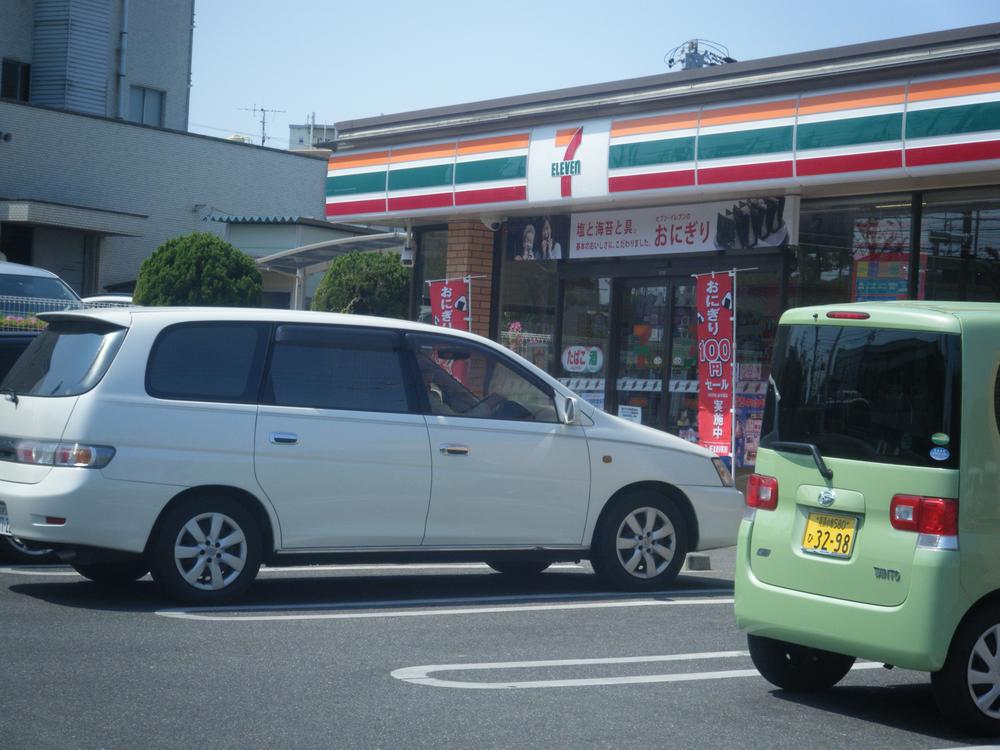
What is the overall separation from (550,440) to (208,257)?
2077cm

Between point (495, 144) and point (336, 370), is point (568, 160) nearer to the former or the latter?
point (495, 144)

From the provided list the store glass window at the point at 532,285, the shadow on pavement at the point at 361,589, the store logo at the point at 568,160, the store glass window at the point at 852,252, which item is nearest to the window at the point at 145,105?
the store glass window at the point at 532,285

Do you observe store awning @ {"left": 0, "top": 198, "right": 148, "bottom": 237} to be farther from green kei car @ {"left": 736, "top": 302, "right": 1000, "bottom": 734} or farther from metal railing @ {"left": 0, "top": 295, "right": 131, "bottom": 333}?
green kei car @ {"left": 736, "top": 302, "right": 1000, "bottom": 734}

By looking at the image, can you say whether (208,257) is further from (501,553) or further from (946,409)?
(946,409)

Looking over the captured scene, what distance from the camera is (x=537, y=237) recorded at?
16594 millimetres

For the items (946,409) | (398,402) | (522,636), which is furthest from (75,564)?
(946,409)

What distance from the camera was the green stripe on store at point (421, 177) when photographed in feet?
53.5

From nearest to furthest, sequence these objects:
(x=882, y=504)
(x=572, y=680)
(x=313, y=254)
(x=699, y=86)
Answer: (x=882, y=504) < (x=572, y=680) < (x=699, y=86) < (x=313, y=254)

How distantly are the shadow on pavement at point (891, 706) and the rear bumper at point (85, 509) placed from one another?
398cm

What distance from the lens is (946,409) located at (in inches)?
224

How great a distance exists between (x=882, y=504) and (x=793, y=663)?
1160 millimetres

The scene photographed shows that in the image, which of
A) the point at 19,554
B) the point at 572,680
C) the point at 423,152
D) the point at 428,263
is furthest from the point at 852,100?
the point at 19,554

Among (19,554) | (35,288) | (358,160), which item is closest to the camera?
(19,554)

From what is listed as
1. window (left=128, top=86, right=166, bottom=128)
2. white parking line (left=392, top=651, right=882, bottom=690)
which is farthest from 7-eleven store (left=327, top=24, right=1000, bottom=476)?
window (left=128, top=86, right=166, bottom=128)
